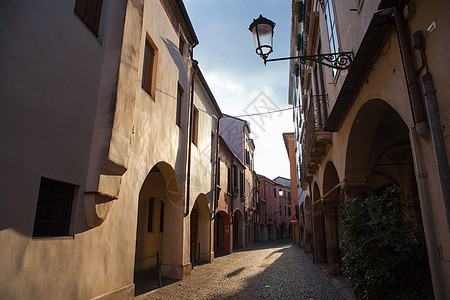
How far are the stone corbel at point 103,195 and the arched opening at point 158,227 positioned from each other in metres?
3.36

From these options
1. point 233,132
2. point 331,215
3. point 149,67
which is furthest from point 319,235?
point 233,132

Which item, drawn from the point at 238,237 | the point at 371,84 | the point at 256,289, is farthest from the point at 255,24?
the point at 238,237

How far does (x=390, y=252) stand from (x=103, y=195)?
4479mm

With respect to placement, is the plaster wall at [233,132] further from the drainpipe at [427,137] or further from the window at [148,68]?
the drainpipe at [427,137]

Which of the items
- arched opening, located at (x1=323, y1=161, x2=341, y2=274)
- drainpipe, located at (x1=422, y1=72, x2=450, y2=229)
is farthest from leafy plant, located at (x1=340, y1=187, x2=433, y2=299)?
arched opening, located at (x1=323, y1=161, x2=341, y2=274)

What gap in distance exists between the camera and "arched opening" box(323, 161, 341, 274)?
10.4m

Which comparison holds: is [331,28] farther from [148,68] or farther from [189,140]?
[189,140]

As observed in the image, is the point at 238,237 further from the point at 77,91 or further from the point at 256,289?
the point at 77,91

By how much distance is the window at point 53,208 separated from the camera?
4337mm

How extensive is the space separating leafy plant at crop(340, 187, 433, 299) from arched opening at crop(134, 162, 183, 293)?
215 inches

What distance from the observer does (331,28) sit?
7223 millimetres

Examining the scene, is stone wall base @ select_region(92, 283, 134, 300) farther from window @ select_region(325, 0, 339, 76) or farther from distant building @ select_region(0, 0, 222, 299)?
window @ select_region(325, 0, 339, 76)

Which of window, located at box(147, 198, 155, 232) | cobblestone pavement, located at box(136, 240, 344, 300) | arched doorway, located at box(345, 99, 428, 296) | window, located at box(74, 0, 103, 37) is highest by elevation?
window, located at box(74, 0, 103, 37)

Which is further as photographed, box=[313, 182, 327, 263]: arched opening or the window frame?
box=[313, 182, 327, 263]: arched opening
